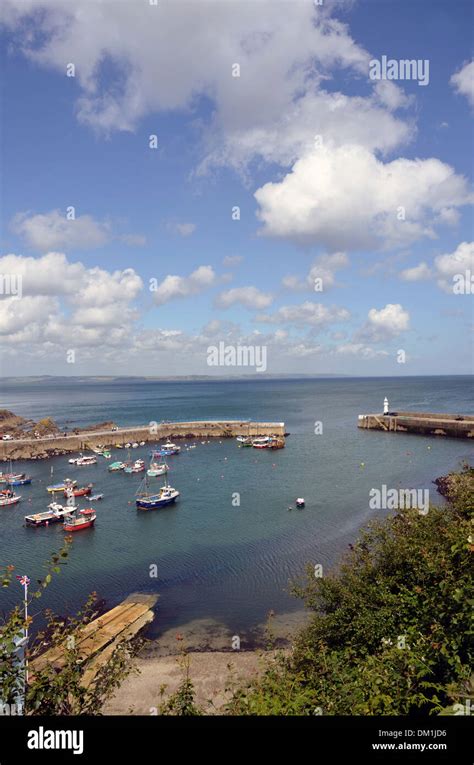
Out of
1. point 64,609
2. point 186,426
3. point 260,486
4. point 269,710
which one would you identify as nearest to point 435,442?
point 260,486

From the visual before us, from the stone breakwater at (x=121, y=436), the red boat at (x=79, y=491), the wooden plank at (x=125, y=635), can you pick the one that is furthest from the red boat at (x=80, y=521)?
the stone breakwater at (x=121, y=436)

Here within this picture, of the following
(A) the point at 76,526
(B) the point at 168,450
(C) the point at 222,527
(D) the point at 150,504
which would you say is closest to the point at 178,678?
(C) the point at 222,527

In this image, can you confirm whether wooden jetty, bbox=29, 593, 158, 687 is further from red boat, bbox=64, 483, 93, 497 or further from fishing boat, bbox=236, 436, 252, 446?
fishing boat, bbox=236, 436, 252, 446

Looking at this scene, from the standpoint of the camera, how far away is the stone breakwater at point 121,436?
228 ft

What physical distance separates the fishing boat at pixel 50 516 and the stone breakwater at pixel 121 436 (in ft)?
105

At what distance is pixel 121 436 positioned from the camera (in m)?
76.9

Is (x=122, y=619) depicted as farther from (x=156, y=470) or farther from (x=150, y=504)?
(x=156, y=470)

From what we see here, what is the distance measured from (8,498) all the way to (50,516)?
10.0 meters

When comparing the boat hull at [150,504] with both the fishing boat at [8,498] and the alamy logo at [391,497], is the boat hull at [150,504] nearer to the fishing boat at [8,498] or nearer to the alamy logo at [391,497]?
the fishing boat at [8,498]
